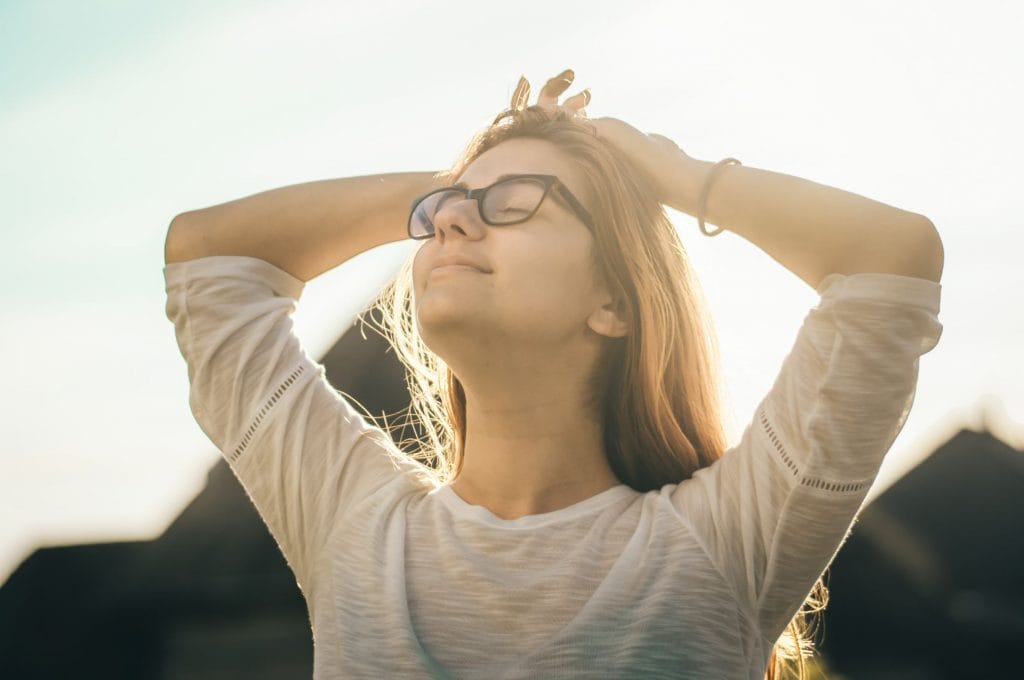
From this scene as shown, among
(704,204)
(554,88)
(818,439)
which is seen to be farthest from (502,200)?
(818,439)

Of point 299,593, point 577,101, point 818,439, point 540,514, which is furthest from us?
point 299,593

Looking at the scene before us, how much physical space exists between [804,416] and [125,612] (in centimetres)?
1024

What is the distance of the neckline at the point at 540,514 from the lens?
2.44m

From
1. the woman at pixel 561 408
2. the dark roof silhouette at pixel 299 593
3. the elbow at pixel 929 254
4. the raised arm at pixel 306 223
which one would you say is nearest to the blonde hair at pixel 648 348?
the woman at pixel 561 408

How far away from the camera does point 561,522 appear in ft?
7.95

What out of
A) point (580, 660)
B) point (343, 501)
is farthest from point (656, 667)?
point (343, 501)

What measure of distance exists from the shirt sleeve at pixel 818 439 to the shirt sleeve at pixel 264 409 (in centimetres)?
94

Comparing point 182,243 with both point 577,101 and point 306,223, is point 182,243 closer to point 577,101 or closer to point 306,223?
point 306,223

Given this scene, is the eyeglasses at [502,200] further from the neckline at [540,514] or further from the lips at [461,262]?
the neckline at [540,514]

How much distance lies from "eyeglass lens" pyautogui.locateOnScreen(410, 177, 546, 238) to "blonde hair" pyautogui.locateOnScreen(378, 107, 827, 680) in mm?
193

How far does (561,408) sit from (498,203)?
582mm

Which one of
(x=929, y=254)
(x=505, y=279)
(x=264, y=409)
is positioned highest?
(x=929, y=254)

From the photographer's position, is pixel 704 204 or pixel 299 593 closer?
pixel 704 204

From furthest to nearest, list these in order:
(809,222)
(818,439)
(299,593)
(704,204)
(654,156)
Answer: (299,593) < (654,156) < (704,204) < (809,222) < (818,439)
